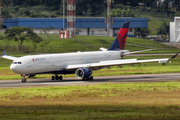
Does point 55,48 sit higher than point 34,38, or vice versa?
point 34,38

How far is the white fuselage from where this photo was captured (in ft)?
162

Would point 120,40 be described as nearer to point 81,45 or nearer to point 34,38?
point 34,38

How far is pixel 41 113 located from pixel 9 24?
17266 cm

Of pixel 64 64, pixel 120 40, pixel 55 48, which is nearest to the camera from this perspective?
pixel 64 64

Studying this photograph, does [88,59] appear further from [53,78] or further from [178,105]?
[178,105]

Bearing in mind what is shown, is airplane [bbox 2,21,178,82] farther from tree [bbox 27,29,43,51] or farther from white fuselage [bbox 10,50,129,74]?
tree [bbox 27,29,43,51]

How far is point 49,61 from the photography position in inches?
2046

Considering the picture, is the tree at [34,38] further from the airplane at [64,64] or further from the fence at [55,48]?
the airplane at [64,64]

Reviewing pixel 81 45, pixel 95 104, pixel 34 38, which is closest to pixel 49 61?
pixel 95 104

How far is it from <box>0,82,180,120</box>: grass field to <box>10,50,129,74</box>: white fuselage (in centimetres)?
926

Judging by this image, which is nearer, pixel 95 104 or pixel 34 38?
pixel 95 104

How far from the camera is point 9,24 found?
630ft

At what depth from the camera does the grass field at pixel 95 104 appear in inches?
985

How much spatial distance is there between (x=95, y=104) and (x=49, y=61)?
22751 mm
